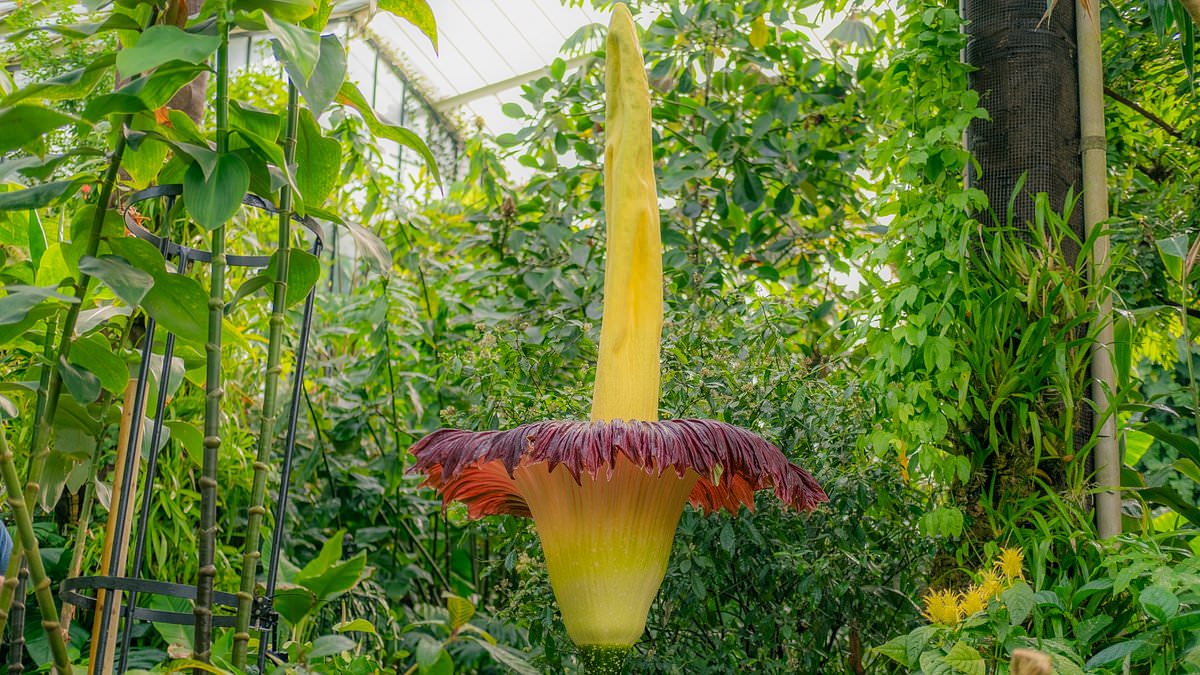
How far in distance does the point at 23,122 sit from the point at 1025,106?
1.54m

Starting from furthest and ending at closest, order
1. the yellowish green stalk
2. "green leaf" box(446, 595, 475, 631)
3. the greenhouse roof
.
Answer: the greenhouse roof, "green leaf" box(446, 595, 475, 631), the yellowish green stalk

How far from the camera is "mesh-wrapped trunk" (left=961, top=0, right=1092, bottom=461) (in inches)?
71.5

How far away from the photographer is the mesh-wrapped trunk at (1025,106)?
1815 mm

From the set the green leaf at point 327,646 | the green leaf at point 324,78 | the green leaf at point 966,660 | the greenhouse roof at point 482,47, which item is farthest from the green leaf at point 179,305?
the greenhouse roof at point 482,47

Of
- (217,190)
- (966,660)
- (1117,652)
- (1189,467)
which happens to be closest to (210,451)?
(217,190)

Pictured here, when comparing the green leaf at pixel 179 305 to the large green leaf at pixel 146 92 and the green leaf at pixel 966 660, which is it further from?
the green leaf at pixel 966 660

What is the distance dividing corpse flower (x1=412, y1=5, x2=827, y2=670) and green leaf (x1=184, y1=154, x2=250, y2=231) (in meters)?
0.35

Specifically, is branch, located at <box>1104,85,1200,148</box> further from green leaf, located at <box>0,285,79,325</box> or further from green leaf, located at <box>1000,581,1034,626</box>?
green leaf, located at <box>0,285,79,325</box>

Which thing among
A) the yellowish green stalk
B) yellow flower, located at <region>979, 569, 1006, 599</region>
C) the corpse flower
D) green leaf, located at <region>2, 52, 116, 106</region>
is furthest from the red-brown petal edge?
green leaf, located at <region>2, 52, 116, 106</region>

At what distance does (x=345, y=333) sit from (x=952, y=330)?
93.8 inches

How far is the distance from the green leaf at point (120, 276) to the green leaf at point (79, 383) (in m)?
0.14

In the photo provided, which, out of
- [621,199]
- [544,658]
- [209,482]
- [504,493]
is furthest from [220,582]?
[621,199]

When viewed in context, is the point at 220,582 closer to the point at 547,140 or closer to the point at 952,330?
the point at 547,140

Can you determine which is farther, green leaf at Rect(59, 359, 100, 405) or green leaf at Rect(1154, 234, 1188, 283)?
green leaf at Rect(1154, 234, 1188, 283)
